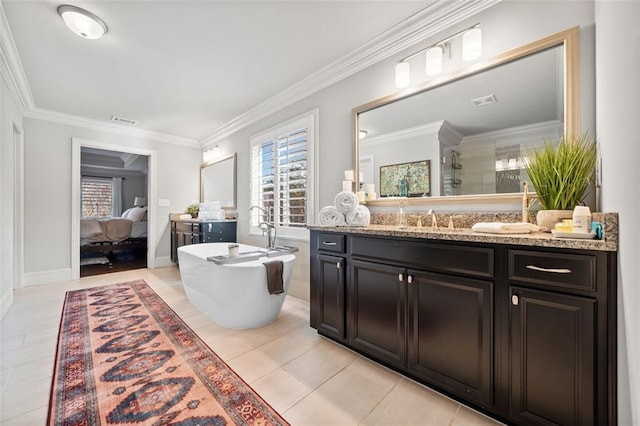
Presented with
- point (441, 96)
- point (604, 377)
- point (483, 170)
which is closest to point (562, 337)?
point (604, 377)

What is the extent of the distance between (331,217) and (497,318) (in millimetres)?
1265

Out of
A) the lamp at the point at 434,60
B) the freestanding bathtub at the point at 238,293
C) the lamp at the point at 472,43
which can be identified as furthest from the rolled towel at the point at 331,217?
the lamp at the point at 472,43

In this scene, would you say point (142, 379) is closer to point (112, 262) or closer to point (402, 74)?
point (402, 74)

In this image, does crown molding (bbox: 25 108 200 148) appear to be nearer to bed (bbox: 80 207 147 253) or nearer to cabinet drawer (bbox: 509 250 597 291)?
bed (bbox: 80 207 147 253)

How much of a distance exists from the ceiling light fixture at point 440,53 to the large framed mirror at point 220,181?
3150 mm

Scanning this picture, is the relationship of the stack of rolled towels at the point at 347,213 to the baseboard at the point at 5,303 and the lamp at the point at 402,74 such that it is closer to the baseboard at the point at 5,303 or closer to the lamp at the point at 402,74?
the lamp at the point at 402,74

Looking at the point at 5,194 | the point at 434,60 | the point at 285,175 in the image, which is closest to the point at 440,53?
the point at 434,60

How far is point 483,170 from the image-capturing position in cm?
180

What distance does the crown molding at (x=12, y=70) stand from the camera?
7.01ft

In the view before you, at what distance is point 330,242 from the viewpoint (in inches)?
83.7

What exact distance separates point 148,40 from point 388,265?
8.89ft

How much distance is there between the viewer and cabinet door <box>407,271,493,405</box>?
1.34m

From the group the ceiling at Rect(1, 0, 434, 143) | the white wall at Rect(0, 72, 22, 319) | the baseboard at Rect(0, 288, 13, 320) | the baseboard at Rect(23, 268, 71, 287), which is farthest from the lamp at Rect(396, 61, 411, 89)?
the baseboard at Rect(23, 268, 71, 287)

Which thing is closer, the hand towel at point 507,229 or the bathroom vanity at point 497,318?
the bathroom vanity at point 497,318
